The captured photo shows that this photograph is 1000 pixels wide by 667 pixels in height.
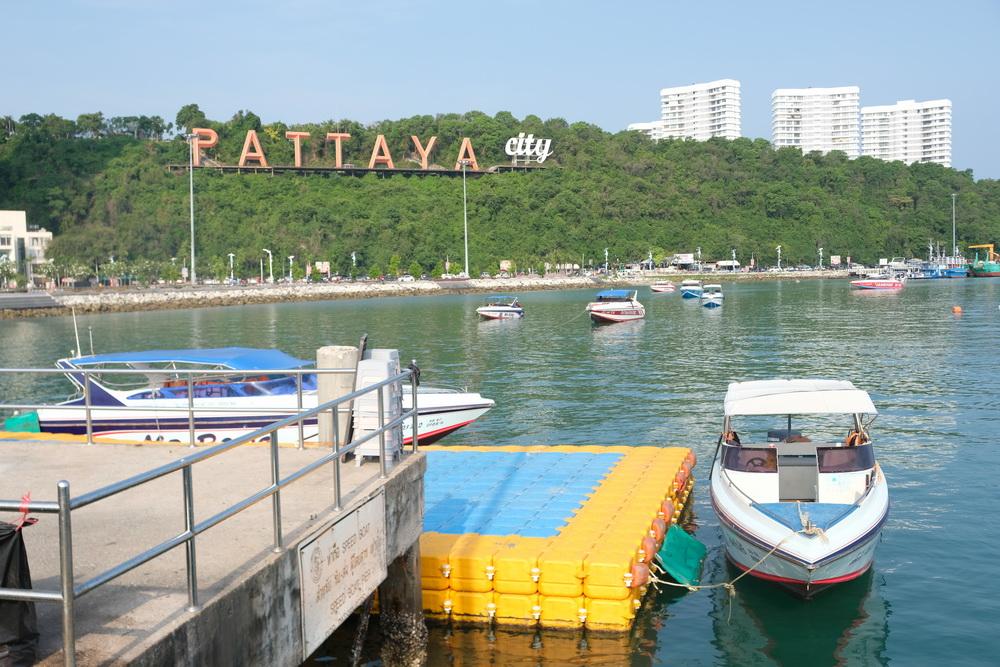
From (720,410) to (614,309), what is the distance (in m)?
41.9

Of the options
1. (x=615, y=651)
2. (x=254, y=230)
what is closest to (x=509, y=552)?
(x=615, y=651)

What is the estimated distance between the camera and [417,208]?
183375mm

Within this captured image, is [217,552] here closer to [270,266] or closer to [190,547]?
[190,547]

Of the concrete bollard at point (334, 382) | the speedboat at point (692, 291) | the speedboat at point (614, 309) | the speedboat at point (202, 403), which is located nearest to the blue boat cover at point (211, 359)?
the speedboat at point (202, 403)

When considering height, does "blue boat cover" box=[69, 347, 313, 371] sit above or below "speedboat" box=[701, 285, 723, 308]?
above

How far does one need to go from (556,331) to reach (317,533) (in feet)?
201

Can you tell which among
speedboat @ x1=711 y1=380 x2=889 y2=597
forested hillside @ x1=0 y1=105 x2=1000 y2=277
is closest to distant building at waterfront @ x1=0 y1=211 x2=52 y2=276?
forested hillside @ x1=0 y1=105 x2=1000 y2=277

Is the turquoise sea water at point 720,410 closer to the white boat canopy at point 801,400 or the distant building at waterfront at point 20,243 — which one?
the white boat canopy at point 801,400

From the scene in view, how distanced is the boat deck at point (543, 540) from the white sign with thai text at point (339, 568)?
303 centimetres

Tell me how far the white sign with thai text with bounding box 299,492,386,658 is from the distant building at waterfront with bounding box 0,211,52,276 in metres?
156

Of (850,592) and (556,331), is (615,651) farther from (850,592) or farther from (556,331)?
(556,331)

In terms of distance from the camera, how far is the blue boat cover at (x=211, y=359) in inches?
870

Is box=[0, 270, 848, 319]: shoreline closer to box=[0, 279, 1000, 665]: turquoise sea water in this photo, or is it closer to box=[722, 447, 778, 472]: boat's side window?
box=[0, 279, 1000, 665]: turquoise sea water

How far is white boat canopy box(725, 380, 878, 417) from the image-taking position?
1639 cm
